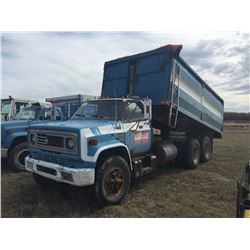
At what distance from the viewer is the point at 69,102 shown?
39.5ft

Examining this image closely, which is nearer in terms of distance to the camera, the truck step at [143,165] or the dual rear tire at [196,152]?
the truck step at [143,165]

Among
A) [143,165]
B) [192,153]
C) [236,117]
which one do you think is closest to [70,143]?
[143,165]

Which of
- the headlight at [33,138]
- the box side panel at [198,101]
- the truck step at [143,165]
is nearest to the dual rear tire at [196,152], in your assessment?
the box side panel at [198,101]

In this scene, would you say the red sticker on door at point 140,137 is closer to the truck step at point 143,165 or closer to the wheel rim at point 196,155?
the truck step at point 143,165

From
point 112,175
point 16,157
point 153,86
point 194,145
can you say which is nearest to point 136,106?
point 153,86

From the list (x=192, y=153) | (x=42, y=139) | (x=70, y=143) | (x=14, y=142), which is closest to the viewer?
(x=70, y=143)

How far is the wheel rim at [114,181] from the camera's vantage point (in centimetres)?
429

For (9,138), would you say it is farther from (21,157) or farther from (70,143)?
(70,143)


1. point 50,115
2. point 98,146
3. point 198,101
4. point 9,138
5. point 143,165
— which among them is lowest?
point 143,165

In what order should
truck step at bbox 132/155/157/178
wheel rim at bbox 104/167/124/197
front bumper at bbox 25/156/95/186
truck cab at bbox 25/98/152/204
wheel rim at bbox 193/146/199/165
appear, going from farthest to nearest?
wheel rim at bbox 193/146/199/165, truck step at bbox 132/155/157/178, wheel rim at bbox 104/167/124/197, truck cab at bbox 25/98/152/204, front bumper at bbox 25/156/95/186

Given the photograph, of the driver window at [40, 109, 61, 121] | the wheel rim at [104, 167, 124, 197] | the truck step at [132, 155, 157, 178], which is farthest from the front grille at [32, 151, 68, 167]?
the driver window at [40, 109, 61, 121]

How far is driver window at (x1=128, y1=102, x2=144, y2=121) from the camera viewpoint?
16.8ft

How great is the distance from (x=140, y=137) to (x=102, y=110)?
1.05m

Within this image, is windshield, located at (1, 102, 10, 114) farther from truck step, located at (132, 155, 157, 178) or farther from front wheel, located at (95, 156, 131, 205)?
front wheel, located at (95, 156, 131, 205)
